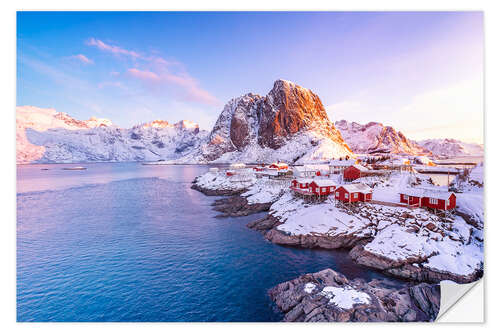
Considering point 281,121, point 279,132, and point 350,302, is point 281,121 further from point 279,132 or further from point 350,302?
point 350,302

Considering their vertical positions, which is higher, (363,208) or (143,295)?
(363,208)

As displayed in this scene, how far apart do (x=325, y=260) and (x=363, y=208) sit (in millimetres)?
9312

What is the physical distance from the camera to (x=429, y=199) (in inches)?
818

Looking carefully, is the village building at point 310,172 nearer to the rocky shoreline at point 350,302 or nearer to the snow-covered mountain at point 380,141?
the rocky shoreline at point 350,302

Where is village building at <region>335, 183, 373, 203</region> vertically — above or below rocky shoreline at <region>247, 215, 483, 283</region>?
above

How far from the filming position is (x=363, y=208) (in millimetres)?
23281

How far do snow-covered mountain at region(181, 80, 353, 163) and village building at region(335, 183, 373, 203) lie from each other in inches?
2902

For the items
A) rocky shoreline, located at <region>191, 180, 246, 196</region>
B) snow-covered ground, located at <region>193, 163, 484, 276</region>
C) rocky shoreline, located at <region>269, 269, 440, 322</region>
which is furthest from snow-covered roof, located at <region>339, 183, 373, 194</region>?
rocky shoreline, located at <region>191, 180, 246, 196</region>

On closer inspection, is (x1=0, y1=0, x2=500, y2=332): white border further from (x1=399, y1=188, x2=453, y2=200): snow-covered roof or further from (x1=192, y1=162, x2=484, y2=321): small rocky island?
(x1=399, y1=188, x2=453, y2=200): snow-covered roof

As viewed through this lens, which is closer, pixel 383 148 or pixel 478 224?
pixel 478 224

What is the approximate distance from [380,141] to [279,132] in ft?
219

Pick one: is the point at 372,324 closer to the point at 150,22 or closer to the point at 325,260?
the point at 325,260

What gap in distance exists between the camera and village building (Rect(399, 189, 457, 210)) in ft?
64.8
